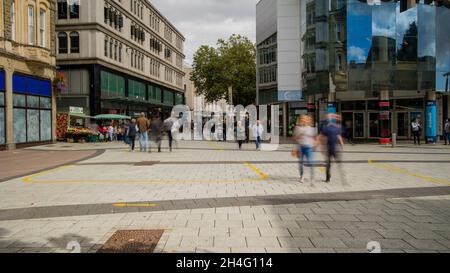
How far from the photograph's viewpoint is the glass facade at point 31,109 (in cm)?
2441

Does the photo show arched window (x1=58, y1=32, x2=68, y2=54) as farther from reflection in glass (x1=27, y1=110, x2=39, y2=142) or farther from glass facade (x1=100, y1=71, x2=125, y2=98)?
reflection in glass (x1=27, y1=110, x2=39, y2=142)

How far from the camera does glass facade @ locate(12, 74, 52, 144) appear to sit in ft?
80.1

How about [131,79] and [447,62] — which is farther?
[131,79]

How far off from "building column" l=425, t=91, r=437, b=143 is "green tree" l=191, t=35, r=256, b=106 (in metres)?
32.0

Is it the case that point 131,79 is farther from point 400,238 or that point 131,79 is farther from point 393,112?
point 400,238

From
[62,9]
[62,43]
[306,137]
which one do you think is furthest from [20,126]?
[62,9]

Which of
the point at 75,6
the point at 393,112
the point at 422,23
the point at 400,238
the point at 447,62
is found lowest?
the point at 400,238

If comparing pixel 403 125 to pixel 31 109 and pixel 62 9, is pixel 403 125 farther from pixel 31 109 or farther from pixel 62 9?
pixel 62 9

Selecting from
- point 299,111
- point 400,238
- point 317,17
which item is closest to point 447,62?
point 317,17

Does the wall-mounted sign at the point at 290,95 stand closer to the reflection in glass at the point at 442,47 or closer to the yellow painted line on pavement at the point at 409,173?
the reflection in glass at the point at 442,47

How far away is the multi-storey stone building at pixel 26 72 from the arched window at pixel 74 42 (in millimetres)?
12819

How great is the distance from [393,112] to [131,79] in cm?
3268

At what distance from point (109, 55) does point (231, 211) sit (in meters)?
41.7
